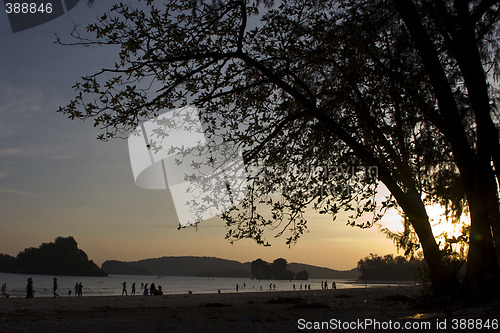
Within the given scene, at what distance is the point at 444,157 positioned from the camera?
47.5 ft

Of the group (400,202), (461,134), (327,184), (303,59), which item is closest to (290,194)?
(327,184)

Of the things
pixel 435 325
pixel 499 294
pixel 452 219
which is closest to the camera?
pixel 435 325

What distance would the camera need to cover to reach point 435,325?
8.42 metres

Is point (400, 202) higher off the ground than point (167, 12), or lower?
lower

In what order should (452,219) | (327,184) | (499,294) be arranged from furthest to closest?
(452,219) < (327,184) < (499,294)

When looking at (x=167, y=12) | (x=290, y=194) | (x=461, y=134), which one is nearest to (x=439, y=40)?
(x=461, y=134)

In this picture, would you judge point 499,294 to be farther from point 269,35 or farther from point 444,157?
point 269,35

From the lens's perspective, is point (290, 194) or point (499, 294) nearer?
point (499, 294)

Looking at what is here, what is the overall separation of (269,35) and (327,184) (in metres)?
5.10

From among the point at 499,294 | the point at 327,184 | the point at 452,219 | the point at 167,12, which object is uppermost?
the point at 167,12

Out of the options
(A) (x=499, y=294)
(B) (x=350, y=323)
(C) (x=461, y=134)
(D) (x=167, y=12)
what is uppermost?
(D) (x=167, y=12)

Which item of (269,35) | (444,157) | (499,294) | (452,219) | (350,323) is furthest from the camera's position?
(452,219)

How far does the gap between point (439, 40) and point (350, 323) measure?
8.82 m

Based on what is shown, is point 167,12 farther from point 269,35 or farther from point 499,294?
point 499,294
